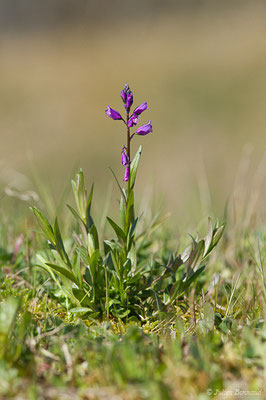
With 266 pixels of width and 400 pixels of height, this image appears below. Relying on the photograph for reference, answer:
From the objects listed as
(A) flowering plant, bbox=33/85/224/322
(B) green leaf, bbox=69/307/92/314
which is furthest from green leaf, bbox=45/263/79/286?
(B) green leaf, bbox=69/307/92/314

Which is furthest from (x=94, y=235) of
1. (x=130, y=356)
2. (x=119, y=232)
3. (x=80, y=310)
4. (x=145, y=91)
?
(x=145, y=91)

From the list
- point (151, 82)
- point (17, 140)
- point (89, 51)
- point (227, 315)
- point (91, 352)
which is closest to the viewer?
point (91, 352)

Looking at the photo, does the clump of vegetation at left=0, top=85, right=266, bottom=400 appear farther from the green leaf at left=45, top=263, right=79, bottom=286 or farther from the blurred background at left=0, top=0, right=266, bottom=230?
the blurred background at left=0, top=0, right=266, bottom=230

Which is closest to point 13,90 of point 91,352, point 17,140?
point 17,140

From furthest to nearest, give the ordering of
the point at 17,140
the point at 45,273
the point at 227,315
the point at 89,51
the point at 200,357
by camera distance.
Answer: the point at 89,51 < the point at 17,140 < the point at 45,273 < the point at 227,315 < the point at 200,357

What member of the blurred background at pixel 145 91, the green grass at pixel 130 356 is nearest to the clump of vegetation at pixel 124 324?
the green grass at pixel 130 356

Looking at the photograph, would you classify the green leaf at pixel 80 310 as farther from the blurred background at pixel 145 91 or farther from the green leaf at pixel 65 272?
the blurred background at pixel 145 91

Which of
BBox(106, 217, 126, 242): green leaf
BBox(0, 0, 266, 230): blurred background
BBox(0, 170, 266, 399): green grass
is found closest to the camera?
BBox(0, 170, 266, 399): green grass

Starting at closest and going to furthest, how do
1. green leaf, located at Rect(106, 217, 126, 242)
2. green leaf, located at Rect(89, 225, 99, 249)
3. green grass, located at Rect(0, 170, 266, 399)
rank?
1. green grass, located at Rect(0, 170, 266, 399)
2. green leaf, located at Rect(106, 217, 126, 242)
3. green leaf, located at Rect(89, 225, 99, 249)

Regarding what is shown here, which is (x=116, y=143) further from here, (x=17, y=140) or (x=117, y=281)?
(x=117, y=281)
